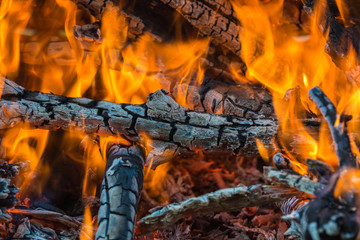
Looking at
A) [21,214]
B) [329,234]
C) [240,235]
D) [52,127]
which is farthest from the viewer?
[240,235]

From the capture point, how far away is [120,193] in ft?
6.47

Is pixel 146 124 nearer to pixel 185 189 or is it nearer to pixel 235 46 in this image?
pixel 185 189

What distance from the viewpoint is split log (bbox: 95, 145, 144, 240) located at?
1831 mm

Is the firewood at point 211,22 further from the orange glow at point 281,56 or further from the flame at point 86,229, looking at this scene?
the flame at point 86,229

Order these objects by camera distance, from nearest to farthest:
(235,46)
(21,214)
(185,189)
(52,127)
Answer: (21,214), (52,127), (185,189), (235,46)

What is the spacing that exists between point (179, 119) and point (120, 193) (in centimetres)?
70

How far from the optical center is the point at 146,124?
2.25m

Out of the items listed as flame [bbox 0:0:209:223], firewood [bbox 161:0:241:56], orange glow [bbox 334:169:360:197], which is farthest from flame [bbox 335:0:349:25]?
orange glow [bbox 334:169:360:197]

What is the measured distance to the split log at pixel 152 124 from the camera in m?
2.25

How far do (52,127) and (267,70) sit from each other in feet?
7.64

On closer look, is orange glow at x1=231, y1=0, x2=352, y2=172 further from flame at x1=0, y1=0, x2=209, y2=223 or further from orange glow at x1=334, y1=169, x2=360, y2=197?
orange glow at x1=334, y1=169, x2=360, y2=197

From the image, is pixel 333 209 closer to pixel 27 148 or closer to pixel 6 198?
pixel 6 198

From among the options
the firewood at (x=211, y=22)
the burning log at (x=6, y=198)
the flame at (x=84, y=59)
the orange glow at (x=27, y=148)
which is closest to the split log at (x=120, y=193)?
the burning log at (x=6, y=198)

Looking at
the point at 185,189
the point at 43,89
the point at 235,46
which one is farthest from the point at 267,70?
the point at 43,89
